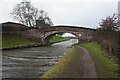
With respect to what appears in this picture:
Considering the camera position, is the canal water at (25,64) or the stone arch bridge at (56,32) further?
the stone arch bridge at (56,32)

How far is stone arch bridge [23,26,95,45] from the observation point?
83.8 m

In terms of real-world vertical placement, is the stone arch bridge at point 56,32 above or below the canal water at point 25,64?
above

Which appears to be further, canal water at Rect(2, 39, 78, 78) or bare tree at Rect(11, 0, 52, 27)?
bare tree at Rect(11, 0, 52, 27)

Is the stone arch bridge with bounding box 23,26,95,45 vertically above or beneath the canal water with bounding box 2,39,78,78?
above

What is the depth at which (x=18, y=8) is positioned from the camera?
321 ft

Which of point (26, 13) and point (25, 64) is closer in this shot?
point (25, 64)

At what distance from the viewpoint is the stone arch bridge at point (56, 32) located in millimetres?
83750

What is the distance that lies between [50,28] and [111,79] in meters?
73.8

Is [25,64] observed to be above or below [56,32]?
below

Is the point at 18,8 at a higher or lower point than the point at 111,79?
higher

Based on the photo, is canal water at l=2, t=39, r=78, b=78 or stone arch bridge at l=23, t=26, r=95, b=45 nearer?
canal water at l=2, t=39, r=78, b=78

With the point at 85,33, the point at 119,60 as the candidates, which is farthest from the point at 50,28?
the point at 119,60

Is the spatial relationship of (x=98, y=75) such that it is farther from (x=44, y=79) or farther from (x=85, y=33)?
(x=85, y=33)

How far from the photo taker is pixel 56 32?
87438 millimetres
